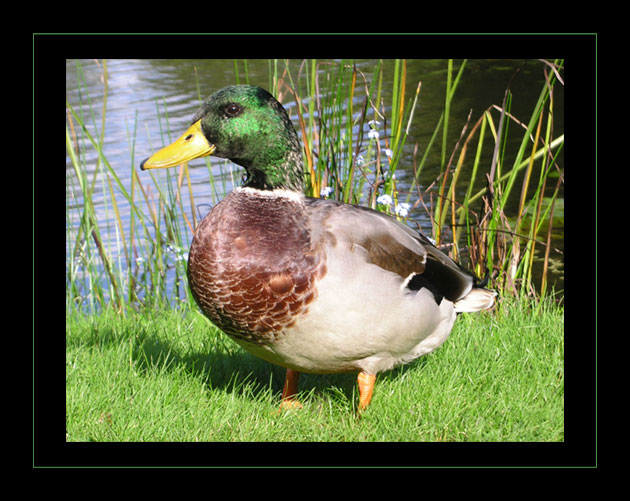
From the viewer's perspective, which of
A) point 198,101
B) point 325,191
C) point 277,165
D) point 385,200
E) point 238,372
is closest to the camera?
point 277,165

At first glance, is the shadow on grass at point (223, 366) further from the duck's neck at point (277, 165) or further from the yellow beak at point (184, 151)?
the yellow beak at point (184, 151)

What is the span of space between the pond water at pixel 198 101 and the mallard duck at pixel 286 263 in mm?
2064

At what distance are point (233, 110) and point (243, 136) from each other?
0.37 ft

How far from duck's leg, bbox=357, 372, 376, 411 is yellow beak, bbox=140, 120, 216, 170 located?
3.99ft

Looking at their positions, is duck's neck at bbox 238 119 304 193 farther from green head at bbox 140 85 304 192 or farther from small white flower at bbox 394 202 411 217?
small white flower at bbox 394 202 411 217

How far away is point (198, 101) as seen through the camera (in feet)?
19.9

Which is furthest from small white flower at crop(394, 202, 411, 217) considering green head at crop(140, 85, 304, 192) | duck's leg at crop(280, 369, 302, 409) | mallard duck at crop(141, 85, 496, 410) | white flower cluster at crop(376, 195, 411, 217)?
green head at crop(140, 85, 304, 192)

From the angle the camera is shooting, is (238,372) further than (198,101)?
No

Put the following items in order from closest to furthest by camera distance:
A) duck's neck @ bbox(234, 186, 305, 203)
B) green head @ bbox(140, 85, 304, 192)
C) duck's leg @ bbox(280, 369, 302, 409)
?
green head @ bbox(140, 85, 304, 192) → duck's neck @ bbox(234, 186, 305, 203) → duck's leg @ bbox(280, 369, 302, 409)

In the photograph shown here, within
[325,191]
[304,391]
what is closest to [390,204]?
[325,191]

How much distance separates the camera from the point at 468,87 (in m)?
7.81

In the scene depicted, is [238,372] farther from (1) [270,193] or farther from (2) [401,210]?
(2) [401,210]

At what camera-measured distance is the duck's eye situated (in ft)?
10.1
